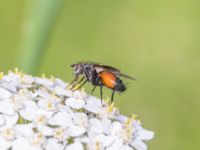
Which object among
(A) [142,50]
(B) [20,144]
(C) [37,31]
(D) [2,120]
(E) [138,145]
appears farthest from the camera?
(A) [142,50]

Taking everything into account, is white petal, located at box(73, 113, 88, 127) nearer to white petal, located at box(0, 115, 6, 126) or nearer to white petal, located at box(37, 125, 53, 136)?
white petal, located at box(37, 125, 53, 136)

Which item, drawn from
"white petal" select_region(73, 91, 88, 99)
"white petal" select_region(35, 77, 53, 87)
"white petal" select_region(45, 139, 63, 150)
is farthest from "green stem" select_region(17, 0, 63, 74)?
"white petal" select_region(45, 139, 63, 150)

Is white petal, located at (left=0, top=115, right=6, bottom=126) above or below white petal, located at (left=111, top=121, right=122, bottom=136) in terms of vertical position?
below

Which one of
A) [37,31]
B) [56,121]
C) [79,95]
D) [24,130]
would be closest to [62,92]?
[79,95]

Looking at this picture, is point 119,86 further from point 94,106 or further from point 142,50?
point 142,50

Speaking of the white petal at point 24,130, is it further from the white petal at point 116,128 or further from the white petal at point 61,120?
the white petal at point 116,128

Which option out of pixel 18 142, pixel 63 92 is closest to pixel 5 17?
pixel 63 92
